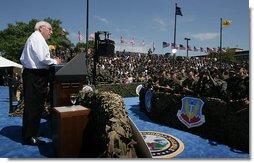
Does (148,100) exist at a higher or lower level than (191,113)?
higher

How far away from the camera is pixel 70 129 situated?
11.6 ft

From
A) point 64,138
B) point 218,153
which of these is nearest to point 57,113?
point 64,138

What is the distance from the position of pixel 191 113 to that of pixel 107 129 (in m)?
4.62

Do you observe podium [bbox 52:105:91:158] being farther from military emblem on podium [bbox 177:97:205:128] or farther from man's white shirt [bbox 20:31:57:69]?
military emblem on podium [bbox 177:97:205:128]

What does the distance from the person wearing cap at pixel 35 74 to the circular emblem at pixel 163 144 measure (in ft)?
8.07

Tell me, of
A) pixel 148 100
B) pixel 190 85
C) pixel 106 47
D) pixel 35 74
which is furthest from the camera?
pixel 148 100

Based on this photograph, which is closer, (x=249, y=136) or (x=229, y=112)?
(x=249, y=136)

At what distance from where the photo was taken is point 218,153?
5.17m

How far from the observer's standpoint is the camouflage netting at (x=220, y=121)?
17.9ft

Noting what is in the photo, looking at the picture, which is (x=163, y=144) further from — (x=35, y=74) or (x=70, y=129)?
(x=35, y=74)

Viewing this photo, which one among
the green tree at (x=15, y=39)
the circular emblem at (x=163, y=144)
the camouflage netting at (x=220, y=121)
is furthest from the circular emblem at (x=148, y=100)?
the green tree at (x=15, y=39)

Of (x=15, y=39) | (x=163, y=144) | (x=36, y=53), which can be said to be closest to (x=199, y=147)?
(x=163, y=144)

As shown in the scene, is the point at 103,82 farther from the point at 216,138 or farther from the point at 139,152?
the point at 139,152

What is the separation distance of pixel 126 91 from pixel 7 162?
44.2 feet
